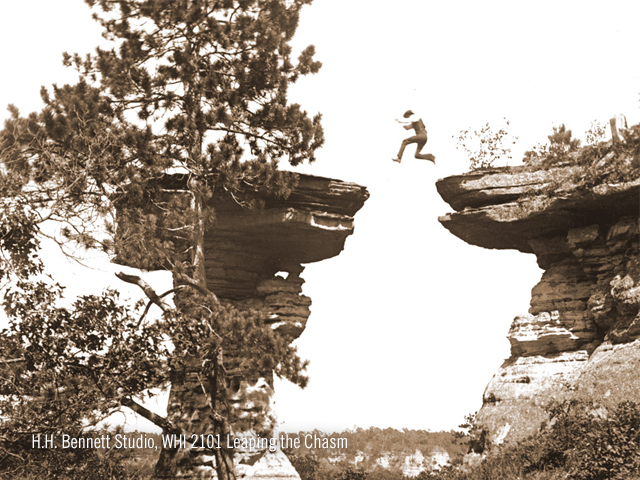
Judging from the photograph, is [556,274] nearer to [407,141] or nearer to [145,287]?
[407,141]

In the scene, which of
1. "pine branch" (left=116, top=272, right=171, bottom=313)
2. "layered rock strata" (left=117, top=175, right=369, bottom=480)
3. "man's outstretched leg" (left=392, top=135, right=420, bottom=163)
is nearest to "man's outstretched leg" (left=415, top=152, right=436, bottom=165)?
"man's outstretched leg" (left=392, top=135, right=420, bottom=163)

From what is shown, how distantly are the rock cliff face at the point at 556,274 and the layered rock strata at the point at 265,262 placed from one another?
4.21 m

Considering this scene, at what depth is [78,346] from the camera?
44.3 feet

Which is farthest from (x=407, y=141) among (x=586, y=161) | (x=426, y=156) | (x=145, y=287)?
(x=145, y=287)

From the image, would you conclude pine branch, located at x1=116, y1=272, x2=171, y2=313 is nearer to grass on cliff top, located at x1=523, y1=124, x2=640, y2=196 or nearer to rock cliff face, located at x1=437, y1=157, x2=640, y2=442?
rock cliff face, located at x1=437, y1=157, x2=640, y2=442

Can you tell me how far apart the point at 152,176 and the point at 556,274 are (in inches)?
532

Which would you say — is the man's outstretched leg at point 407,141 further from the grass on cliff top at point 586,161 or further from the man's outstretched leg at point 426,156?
the grass on cliff top at point 586,161

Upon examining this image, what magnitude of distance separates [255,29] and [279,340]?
7811 mm

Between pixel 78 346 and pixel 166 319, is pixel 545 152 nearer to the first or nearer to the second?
pixel 166 319

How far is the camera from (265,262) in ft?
74.8

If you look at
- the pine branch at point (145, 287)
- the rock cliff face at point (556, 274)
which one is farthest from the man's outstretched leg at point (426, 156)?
the pine branch at point (145, 287)

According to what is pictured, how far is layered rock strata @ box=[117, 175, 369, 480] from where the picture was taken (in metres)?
19.4

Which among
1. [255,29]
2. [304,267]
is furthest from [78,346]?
[304,267]

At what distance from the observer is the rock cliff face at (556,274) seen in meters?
19.8
